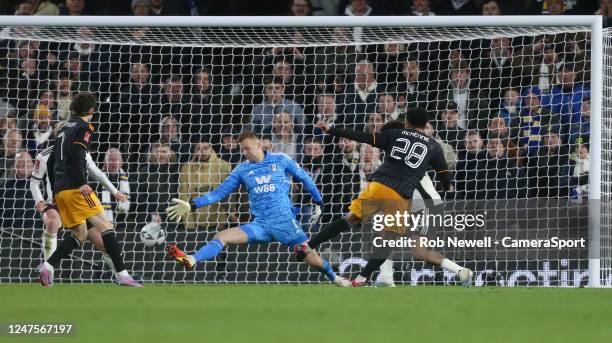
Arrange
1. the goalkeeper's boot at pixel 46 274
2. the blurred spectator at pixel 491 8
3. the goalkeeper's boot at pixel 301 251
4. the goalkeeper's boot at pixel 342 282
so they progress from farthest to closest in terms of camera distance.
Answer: the blurred spectator at pixel 491 8 → the goalkeeper's boot at pixel 301 251 → the goalkeeper's boot at pixel 342 282 → the goalkeeper's boot at pixel 46 274

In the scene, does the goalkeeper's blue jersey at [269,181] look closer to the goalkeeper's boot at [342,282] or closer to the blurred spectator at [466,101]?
the goalkeeper's boot at [342,282]

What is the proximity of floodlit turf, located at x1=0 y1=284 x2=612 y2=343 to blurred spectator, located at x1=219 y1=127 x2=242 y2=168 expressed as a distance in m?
3.70

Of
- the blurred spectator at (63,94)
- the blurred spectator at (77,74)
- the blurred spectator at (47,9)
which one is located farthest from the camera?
the blurred spectator at (47,9)

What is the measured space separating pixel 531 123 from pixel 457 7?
2.76 metres

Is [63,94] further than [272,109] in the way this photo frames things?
Yes

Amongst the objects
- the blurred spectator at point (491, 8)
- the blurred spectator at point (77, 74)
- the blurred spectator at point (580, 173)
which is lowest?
the blurred spectator at point (580, 173)

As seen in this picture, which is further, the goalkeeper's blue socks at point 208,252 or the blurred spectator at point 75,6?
the blurred spectator at point 75,6

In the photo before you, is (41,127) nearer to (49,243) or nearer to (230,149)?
(49,243)

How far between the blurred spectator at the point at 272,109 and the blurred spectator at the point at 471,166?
1956mm

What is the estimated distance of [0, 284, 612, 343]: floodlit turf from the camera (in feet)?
21.6

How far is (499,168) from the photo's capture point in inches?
564

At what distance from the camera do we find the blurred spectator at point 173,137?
14938mm

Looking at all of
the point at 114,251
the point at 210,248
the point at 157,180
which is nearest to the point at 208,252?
the point at 210,248

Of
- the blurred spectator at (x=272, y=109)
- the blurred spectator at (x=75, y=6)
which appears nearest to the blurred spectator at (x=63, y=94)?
the blurred spectator at (x=75, y=6)
